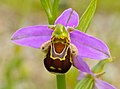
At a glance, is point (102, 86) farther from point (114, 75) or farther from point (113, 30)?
point (114, 75)

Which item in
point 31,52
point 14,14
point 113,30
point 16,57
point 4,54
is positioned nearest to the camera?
point 16,57

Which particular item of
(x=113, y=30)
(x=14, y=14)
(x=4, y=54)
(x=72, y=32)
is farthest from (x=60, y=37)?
(x=14, y=14)

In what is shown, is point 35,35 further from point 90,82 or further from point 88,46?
point 90,82

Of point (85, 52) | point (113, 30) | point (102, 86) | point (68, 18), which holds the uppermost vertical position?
point (68, 18)

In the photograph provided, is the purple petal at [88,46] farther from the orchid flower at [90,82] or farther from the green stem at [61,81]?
the orchid flower at [90,82]

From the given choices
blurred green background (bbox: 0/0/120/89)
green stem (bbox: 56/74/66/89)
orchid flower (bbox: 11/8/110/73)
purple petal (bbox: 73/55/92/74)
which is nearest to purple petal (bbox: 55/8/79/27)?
Result: orchid flower (bbox: 11/8/110/73)

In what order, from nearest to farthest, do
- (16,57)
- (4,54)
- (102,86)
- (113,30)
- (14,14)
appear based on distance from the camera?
(102,86)
(16,57)
(113,30)
(4,54)
(14,14)

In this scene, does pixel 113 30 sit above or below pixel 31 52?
above
